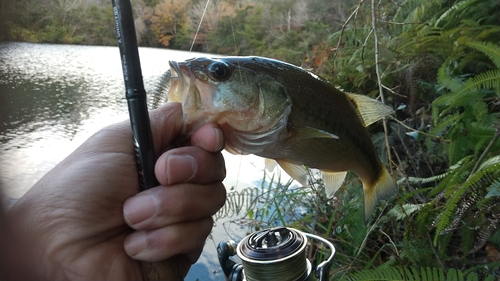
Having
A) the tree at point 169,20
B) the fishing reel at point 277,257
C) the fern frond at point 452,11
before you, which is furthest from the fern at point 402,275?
the fern frond at point 452,11

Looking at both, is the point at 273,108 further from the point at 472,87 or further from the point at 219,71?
the point at 472,87

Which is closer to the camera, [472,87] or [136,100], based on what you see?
[136,100]

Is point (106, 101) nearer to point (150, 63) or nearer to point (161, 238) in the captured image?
point (150, 63)

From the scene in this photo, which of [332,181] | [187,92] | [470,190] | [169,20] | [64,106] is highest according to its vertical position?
[169,20]

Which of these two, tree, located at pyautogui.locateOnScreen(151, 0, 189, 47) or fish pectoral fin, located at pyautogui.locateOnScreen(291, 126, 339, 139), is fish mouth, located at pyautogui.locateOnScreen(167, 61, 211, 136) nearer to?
fish pectoral fin, located at pyautogui.locateOnScreen(291, 126, 339, 139)

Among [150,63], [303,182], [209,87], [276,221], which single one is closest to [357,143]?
[303,182]

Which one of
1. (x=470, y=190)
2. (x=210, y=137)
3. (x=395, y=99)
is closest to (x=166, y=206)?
(x=210, y=137)

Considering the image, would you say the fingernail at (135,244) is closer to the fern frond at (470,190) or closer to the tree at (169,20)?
the tree at (169,20)
